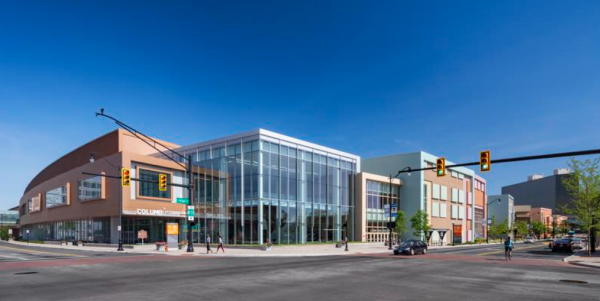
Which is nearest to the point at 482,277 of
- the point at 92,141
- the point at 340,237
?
the point at 340,237

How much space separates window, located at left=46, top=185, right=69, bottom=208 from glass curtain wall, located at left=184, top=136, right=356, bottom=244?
23221 millimetres

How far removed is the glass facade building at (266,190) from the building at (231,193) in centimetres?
11

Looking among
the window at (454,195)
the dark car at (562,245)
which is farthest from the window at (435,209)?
the dark car at (562,245)

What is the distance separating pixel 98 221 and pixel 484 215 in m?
80.7

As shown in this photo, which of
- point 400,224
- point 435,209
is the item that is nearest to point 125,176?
point 400,224

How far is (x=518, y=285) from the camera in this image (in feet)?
Result: 51.3

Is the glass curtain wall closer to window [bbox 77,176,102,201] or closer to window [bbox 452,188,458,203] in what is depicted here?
window [bbox 77,176,102,201]

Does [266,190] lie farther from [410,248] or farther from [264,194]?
[410,248]

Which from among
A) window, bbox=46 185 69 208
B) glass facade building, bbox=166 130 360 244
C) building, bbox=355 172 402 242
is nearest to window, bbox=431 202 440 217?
building, bbox=355 172 402 242

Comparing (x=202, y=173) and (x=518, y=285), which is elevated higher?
(x=202, y=173)

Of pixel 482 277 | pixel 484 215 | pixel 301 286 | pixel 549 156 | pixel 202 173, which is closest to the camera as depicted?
pixel 301 286

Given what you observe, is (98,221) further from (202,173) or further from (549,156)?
(549,156)

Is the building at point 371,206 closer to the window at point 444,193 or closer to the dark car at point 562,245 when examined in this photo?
the window at point 444,193

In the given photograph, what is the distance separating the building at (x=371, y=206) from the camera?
57000 mm
